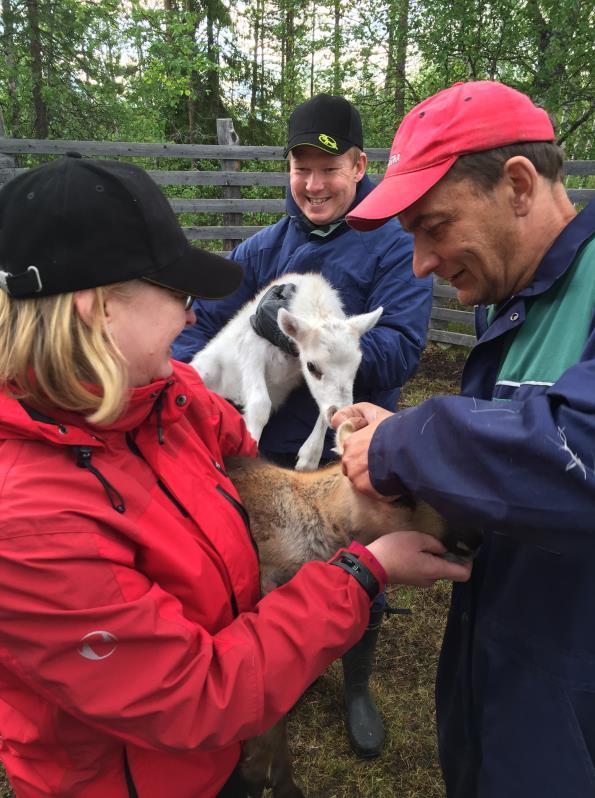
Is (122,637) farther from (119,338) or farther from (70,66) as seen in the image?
(70,66)

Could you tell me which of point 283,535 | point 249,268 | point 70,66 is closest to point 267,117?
point 70,66

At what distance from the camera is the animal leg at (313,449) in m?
3.53

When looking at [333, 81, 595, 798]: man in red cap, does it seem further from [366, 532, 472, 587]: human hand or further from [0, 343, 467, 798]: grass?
[0, 343, 467, 798]: grass

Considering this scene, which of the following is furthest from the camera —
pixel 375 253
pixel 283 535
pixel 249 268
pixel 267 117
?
pixel 267 117

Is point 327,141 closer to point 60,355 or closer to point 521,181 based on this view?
point 521,181

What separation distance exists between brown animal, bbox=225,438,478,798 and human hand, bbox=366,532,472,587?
0.21m

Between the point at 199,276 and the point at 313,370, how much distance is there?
228cm

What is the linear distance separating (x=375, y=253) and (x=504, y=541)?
1932 mm

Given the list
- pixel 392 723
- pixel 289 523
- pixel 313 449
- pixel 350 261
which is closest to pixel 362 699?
pixel 392 723

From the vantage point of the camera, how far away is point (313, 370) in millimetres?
3775

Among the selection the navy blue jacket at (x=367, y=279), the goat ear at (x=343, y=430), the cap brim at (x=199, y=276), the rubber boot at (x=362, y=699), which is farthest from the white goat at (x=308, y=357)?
the cap brim at (x=199, y=276)

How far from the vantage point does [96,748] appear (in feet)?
5.21

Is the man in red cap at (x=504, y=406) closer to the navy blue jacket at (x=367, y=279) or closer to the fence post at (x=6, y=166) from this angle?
the navy blue jacket at (x=367, y=279)

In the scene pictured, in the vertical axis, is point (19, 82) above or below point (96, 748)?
above
